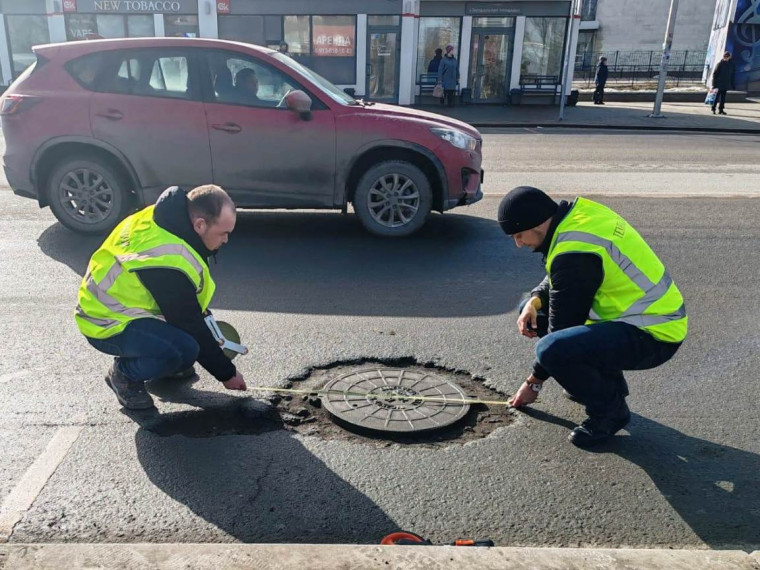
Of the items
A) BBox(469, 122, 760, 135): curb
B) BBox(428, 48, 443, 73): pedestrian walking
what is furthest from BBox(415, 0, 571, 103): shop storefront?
BBox(469, 122, 760, 135): curb

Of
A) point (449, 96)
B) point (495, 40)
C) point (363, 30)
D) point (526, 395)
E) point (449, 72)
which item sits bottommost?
point (449, 96)

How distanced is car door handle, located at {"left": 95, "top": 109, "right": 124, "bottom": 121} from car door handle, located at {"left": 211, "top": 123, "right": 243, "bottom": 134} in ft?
2.90

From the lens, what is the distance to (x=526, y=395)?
371cm

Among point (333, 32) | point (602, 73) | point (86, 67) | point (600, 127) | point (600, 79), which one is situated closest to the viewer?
point (86, 67)

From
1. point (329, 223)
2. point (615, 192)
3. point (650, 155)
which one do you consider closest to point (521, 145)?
point (650, 155)

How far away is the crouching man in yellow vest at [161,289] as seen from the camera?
3.26 m

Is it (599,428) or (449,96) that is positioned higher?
(599,428)

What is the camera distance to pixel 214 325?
3.50m

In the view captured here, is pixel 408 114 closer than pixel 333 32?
Yes

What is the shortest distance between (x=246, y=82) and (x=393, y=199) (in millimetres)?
1828

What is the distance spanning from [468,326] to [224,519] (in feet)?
8.29

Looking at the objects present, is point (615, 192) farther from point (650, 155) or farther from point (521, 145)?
point (521, 145)

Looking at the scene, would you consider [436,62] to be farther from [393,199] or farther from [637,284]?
[637,284]

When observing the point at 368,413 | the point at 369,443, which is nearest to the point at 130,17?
the point at 368,413
